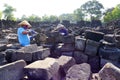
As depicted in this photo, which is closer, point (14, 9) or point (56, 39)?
point (56, 39)

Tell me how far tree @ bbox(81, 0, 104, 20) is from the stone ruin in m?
73.4

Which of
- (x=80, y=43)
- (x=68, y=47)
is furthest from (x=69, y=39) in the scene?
(x=80, y=43)

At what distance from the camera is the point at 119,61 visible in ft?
21.2

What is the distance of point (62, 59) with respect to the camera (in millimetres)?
5020

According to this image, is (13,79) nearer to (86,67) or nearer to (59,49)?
(86,67)

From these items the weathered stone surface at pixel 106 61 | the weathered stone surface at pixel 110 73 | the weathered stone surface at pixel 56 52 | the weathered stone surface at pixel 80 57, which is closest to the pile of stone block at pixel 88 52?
the weathered stone surface at pixel 80 57

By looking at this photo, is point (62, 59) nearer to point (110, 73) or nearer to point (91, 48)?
point (110, 73)

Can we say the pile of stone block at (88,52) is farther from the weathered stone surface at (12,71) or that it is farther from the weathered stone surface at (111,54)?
the weathered stone surface at (12,71)

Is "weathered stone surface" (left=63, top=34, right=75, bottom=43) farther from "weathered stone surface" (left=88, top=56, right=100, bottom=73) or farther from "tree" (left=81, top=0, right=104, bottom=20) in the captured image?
"tree" (left=81, top=0, right=104, bottom=20)

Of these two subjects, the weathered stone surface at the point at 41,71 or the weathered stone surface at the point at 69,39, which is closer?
the weathered stone surface at the point at 41,71

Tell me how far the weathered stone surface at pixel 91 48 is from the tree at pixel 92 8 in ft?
242

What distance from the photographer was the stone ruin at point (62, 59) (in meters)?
3.88

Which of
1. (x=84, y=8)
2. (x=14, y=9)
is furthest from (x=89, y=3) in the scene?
(x=14, y=9)

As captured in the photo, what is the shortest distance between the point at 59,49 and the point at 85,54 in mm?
1050
